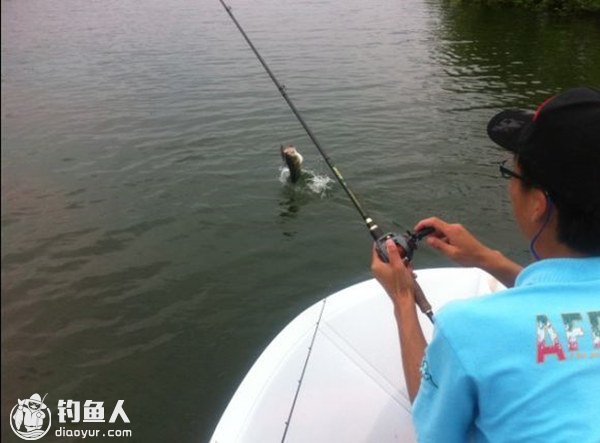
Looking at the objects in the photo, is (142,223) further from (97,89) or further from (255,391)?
(97,89)

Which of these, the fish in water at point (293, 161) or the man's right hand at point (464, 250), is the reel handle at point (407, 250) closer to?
the man's right hand at point (464, 250)

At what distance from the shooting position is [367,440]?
356cm

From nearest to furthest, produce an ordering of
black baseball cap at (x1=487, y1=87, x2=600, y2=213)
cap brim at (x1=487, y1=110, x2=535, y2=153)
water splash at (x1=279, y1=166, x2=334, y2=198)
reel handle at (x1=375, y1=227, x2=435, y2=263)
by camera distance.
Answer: black baseball cap at (x1=487, y1=87, x2=600, y2=213)
cap brim at (x1=487, y1=110, x2=535, y2=153)
reel handle at (x1=375, y1=227, x2=435, y2=263)
water splash at (x1=279, y1=166, x2=334, y2=198)

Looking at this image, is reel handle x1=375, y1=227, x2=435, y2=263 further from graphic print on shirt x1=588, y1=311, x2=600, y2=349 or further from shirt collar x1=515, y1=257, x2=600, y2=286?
graphic print on shirt x1=588, y1=311, x2=600, y2=349

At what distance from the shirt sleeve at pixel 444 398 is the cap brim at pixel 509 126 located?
939mm

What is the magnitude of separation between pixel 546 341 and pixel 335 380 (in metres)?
2.43

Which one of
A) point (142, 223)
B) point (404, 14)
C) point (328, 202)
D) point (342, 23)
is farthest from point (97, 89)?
point (404, 14)

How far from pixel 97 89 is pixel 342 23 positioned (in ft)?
46.9

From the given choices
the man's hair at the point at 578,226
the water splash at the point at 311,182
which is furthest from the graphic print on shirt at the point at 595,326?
the water splash at the point at 311,182

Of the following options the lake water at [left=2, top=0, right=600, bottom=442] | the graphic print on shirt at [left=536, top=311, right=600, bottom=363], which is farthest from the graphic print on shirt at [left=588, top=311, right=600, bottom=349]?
the lake water at [left=2, top=0, right=600, bottom=442]

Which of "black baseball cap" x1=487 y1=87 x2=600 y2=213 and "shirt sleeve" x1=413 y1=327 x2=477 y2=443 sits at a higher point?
"black baseball cap" x1=487 y1=87 x2=600 y2=213
